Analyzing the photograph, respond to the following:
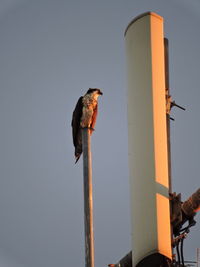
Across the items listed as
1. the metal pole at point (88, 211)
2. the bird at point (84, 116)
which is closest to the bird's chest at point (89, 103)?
the bird at point (84, 116)

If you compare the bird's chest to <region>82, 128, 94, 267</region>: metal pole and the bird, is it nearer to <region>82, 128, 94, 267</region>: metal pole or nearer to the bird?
the bird

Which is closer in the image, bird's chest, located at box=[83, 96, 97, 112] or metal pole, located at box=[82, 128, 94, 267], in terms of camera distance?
metal pole, located at box=[82, 128, 94, 267]

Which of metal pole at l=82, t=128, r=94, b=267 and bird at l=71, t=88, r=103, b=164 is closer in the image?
metal pole at l=82, t=128, r=94, b=267

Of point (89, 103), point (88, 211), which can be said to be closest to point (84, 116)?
point (89, 103)

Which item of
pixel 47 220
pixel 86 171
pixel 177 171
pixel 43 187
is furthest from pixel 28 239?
pixel 86 171

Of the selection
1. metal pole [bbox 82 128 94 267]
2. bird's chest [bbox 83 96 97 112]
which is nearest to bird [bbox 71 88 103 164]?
bird's chest [bbox 83 96 97 112]

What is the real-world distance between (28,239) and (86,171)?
11318 cm

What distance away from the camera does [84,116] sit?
3.82m

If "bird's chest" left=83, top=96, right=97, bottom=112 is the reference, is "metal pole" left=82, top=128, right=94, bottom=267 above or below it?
below

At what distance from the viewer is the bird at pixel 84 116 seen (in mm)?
3805

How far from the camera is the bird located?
3805mm

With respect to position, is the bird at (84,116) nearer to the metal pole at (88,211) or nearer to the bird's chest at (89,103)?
the bird's chest at (89,103)

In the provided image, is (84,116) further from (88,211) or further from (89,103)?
(88,211)

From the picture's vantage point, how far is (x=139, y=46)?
339cm
